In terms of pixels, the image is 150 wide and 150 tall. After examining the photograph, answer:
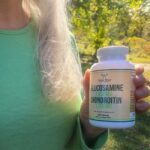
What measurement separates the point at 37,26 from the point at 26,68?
0.17 meters

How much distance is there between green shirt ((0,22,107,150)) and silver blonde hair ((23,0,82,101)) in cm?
3

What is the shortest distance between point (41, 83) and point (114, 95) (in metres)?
0.29

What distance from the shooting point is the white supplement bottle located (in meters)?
1.07

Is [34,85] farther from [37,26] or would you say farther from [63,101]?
[37,26]

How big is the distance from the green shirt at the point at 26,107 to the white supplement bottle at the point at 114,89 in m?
0.21

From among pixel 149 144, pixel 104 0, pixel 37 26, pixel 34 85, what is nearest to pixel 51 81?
pixel 34 85

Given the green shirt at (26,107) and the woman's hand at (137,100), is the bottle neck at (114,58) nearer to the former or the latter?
the woman's hand at (137,100)

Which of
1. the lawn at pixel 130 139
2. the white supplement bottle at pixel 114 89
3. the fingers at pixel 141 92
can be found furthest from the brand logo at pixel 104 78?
the lawn at pixel 130 139

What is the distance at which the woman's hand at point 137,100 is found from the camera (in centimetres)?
112

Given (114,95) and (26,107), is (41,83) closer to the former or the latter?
(26,107)

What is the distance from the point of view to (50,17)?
1.37 m

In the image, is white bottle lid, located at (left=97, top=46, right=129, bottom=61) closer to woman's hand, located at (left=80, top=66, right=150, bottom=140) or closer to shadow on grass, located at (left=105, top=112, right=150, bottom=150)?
woman's hand, located at (left=80, top=66, right=150, bottom=140)

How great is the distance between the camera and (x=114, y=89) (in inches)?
42.1

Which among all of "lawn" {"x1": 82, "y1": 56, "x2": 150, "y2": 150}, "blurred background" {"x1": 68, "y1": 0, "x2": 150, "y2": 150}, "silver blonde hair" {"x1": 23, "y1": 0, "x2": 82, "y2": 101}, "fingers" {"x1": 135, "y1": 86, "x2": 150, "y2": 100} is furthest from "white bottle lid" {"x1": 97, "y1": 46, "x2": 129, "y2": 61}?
"lawn" {"x1": 82, "y1": 56, "x2": 150, "y2": 150}
